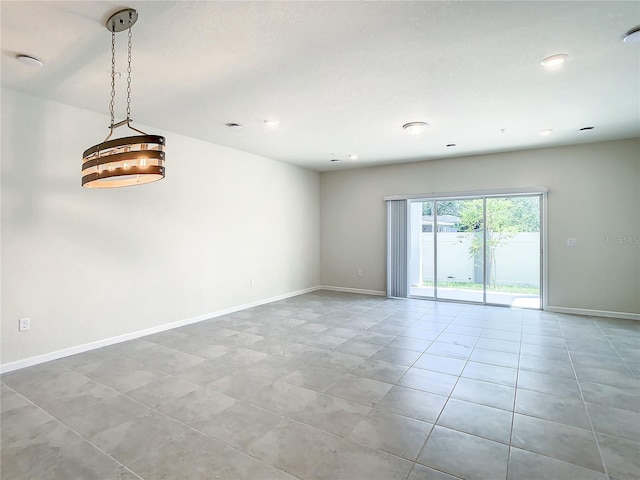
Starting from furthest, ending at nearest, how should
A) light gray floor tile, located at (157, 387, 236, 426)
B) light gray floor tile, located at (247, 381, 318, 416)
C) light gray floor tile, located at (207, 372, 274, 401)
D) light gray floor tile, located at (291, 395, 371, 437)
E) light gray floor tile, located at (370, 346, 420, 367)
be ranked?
light gray floor tile, located at (370, 346, 420, 367) → light gray floor tile, located at (207, 372, 274, 401) → light gray floor tile, located at (247, 381, 318, 416) → light gray floor tile, located at (157, 387, 236, 426) → light gray floor tile, located at (291, 395, 371, 437)

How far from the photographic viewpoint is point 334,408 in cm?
270

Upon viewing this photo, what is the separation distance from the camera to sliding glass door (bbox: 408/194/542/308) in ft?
20.3

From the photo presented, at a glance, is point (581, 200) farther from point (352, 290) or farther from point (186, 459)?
point (186, 459)

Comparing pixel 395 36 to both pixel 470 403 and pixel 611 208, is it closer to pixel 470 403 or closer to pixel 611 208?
pixel 470 403

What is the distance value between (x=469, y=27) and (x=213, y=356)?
151 inches

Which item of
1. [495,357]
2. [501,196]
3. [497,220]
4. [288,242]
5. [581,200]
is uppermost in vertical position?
[501,196]

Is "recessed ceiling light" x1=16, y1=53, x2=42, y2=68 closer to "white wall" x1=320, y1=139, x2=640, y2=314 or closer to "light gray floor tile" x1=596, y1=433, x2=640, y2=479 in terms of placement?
"light gray floor tile" x1=596, y1=433, x2=640, y2=479

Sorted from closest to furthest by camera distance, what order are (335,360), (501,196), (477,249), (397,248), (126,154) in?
(126,154), (335,360), (501,196), (477,249), (397,248)

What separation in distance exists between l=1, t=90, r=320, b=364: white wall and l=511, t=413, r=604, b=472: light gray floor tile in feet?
14.5

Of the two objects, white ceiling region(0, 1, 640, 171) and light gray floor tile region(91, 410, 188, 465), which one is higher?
white ceiling region(0, 1, 640, 171)

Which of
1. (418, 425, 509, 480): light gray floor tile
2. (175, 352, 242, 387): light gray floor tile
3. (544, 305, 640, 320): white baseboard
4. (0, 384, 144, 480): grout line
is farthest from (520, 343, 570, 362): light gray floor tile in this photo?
(0, 384, 144, 480): grout line

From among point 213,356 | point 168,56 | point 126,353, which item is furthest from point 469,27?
point 126,353

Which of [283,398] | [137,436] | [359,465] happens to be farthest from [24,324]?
[359,465]

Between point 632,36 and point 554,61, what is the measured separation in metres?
0.50
